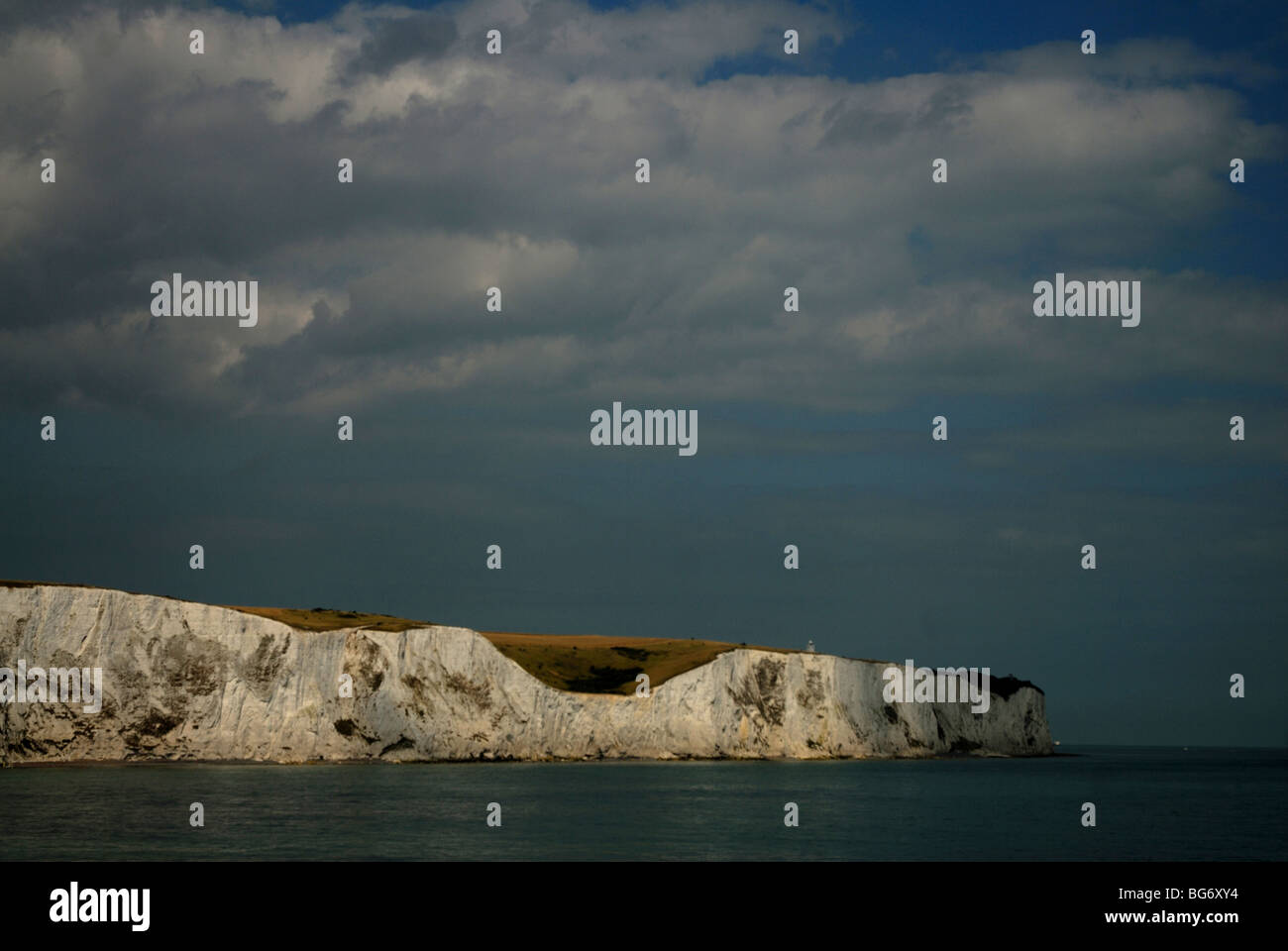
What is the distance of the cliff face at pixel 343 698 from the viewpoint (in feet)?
222

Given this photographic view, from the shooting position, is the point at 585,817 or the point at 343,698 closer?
the point at 585,817

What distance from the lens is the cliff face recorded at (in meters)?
67.8

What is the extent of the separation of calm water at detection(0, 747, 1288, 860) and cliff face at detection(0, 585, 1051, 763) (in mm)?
2785

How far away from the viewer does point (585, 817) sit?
150ft

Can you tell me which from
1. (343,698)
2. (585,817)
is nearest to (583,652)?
(343,698)

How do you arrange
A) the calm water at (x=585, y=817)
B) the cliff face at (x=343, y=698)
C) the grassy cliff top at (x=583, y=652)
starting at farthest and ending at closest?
1. the grassy cliff top at (x=583, y=652)
2. the cliff face at (x=343, y=698)
3. the calm water at (x=585, y=817)

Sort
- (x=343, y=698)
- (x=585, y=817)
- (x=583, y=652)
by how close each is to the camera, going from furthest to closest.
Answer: (x=583, y=652), (x=343, y=698), (x=585, y=817)

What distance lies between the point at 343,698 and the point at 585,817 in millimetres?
35492

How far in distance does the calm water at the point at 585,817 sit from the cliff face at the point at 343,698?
2785 mm

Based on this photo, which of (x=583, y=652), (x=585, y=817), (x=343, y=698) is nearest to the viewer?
(x=585, y=817)

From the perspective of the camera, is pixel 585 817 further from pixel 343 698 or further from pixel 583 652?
pixel 583 652

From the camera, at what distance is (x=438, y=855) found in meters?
34.1

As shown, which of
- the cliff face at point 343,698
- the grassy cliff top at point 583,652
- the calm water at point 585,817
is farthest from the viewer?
the grassy cliff top at point 583,652
